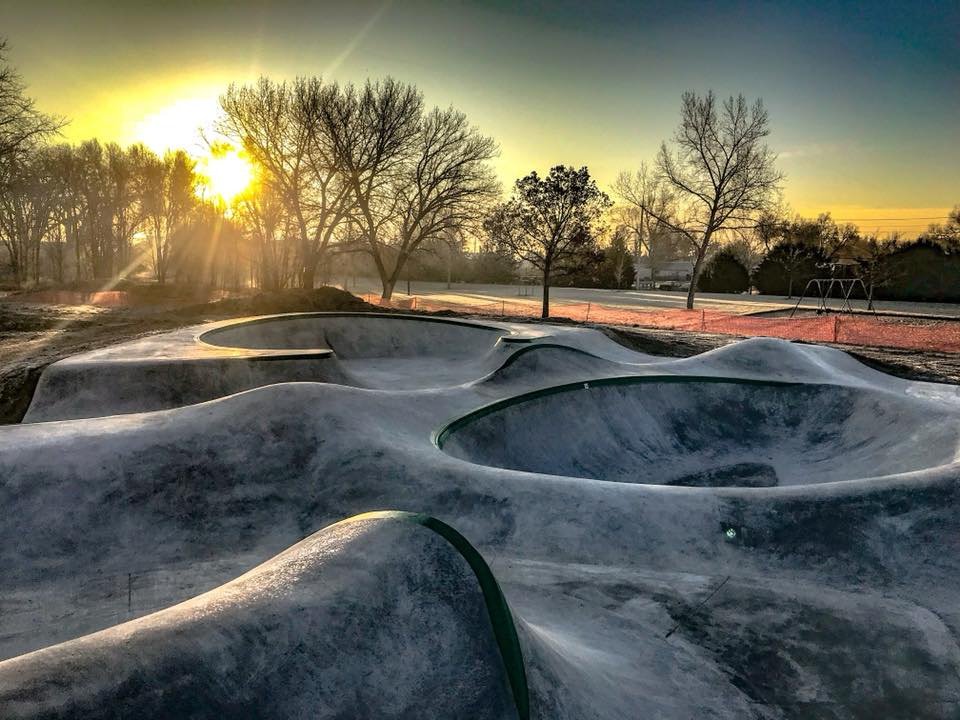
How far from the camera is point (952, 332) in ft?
81.1

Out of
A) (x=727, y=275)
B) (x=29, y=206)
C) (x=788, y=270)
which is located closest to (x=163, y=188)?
(x=29, y=206)

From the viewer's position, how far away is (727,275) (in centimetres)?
6438

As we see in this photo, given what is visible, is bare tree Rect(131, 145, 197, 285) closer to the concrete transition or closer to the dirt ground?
the dirt ground

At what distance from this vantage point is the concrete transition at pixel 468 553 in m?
3.38

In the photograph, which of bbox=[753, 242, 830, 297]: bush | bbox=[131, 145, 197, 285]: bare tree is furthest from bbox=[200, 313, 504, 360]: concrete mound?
bbox=[131, 145, 197, 285]: bare tree

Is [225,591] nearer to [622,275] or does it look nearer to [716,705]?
[716,705]

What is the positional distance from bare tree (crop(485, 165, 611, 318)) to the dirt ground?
6612 mm

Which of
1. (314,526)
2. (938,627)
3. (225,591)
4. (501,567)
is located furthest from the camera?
(314,526)

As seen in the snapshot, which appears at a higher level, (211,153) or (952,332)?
(211,153)

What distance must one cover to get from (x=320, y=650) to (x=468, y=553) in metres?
1.15

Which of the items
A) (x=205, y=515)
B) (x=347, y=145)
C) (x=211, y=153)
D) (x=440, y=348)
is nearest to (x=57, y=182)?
(x=211, y=153)

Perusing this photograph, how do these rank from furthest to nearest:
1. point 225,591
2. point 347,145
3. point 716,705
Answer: point 347,145
point 716,705
point 225,591

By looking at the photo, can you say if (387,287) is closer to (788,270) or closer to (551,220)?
(551,220)

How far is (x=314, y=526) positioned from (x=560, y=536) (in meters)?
3.17
